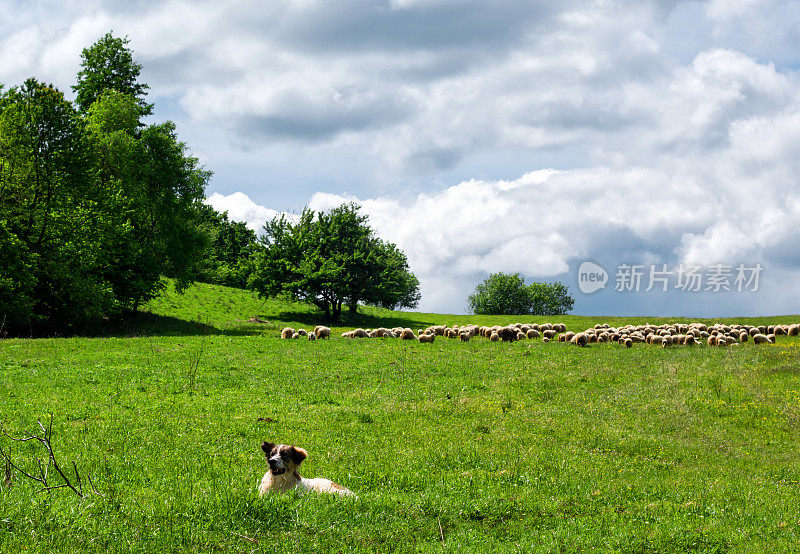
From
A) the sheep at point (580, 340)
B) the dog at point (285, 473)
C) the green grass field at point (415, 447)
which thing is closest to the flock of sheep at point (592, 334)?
the sheep at point (580, 340)

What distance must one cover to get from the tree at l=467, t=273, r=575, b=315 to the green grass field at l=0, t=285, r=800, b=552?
247 feet

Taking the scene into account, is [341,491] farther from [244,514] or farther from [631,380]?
[631,380]

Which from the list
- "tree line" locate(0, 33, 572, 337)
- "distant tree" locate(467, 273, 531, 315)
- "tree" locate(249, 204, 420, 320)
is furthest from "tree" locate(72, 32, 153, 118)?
"distant tree" locate(467, 273, 531, 315)

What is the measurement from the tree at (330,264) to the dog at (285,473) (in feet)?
171

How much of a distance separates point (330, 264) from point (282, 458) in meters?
54.4

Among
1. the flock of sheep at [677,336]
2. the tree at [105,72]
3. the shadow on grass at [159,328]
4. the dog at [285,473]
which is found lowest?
the shadow on grass at [159,328]

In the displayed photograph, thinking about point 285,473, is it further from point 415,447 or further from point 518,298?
point 518,298

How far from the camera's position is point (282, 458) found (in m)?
9.46

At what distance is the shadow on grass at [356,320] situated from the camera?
6384 centimetres

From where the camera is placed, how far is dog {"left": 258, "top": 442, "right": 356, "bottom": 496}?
30.9 feet

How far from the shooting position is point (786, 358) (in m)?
27.6

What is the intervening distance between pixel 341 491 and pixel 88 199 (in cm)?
4327

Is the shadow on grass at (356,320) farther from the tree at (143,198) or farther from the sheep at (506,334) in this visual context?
the sheep at (506,334)

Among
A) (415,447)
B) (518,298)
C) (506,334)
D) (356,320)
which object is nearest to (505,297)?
(518,298)
